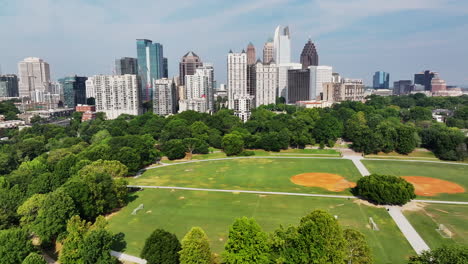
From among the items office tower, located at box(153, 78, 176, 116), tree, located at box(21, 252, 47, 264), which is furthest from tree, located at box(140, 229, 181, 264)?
office tower, located at box(153, 78, 176, 116)

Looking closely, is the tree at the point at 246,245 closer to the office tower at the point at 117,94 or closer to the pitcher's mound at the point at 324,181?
the pitcher's mound at the point at 324,181

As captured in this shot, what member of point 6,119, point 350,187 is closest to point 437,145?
point 350,187

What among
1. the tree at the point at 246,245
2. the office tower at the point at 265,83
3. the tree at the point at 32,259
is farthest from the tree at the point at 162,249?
the office tower at the point at 265,83

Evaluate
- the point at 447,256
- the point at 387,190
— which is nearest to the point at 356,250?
the point at 447,256

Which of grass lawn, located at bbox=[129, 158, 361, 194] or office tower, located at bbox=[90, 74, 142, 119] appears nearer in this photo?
grass lawn, located at bbox=[129, 158, 361, 194]

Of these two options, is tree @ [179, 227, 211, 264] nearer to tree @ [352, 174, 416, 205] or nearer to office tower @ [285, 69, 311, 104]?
tree @ [352, 174, 416, 205]
